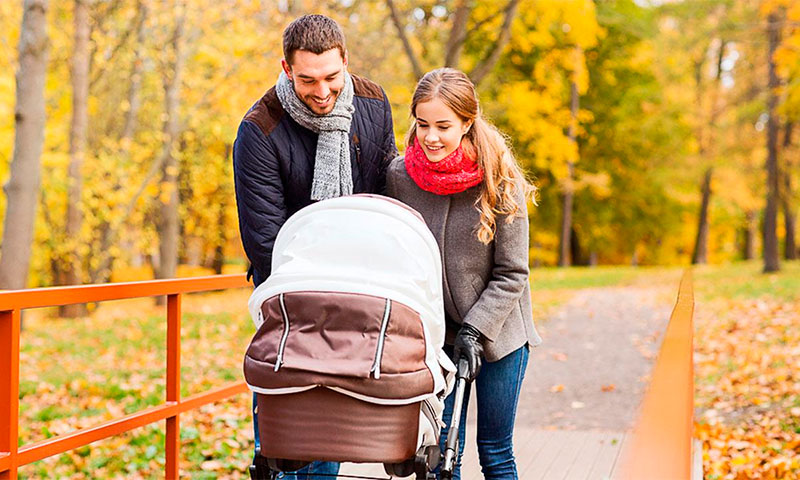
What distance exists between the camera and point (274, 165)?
325cm

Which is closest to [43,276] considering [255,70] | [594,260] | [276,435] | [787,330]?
[255,70]

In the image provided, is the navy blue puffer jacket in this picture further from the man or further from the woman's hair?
the woman's hair

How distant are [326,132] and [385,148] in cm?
37

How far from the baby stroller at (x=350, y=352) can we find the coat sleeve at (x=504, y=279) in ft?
1.09

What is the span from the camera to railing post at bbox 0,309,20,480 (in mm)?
3334

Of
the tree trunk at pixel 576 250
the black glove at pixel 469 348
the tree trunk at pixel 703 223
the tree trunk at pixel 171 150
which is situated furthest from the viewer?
the tree trunk at pixel 576 250

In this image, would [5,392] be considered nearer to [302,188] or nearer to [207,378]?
[302,188]

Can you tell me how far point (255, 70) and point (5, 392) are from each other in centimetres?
1478

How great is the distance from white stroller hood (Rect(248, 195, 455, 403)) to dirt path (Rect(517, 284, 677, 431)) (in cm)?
512

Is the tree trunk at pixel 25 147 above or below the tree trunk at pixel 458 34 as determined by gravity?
below

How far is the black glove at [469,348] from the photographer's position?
298 cm

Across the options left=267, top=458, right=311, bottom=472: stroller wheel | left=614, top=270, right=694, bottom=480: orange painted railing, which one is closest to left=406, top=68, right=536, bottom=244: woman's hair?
left=267, top=458, right=311, bottom=472: stroller wheel

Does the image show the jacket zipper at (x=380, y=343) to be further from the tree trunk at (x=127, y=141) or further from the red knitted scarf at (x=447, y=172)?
the tree trunk at (x=127, y=141)

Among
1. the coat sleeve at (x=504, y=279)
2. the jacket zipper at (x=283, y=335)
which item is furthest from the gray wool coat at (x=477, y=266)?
the jacket zipper at (x=283, y=335)
